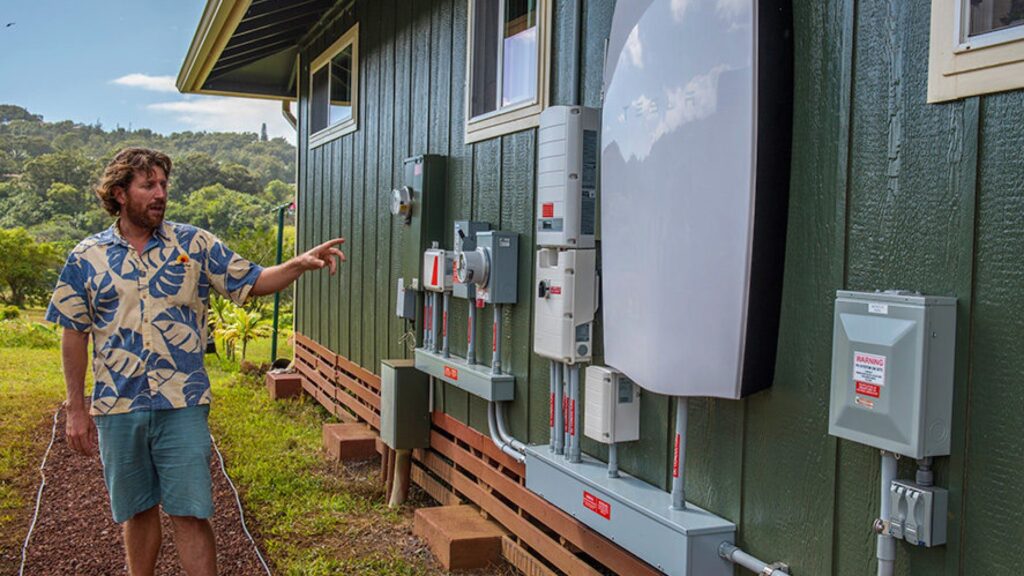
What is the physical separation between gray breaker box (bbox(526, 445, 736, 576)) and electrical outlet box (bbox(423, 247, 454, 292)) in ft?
4.41

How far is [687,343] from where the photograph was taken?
234cm

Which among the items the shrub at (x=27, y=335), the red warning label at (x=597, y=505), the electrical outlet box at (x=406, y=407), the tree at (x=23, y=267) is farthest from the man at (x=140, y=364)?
the tree at (x=23, y=267)

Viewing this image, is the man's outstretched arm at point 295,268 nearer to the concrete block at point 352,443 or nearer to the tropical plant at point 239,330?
the concrete block at point 352,443

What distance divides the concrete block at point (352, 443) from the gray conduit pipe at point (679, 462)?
3434 millimetres

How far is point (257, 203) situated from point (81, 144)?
20.5 m

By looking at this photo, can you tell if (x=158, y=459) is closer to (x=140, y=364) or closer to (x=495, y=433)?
(x=140, y=364)

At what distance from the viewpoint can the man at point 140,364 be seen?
9.86ft

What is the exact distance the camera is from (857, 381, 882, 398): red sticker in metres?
1.83

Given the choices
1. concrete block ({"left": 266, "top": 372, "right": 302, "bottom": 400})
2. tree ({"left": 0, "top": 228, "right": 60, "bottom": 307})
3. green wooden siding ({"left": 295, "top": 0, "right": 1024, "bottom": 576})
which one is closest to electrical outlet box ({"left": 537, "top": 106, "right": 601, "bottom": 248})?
green wooden siding ({"left": 295, "top": 0, "right": 1024, "bottom": 576})

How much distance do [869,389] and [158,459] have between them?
2235mm

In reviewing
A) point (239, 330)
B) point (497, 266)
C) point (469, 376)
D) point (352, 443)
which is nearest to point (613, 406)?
point (497, 266)

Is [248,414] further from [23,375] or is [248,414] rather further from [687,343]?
[687,343]

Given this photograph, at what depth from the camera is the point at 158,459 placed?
304cm

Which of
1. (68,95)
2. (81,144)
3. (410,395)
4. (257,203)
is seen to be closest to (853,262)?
(410,395)
